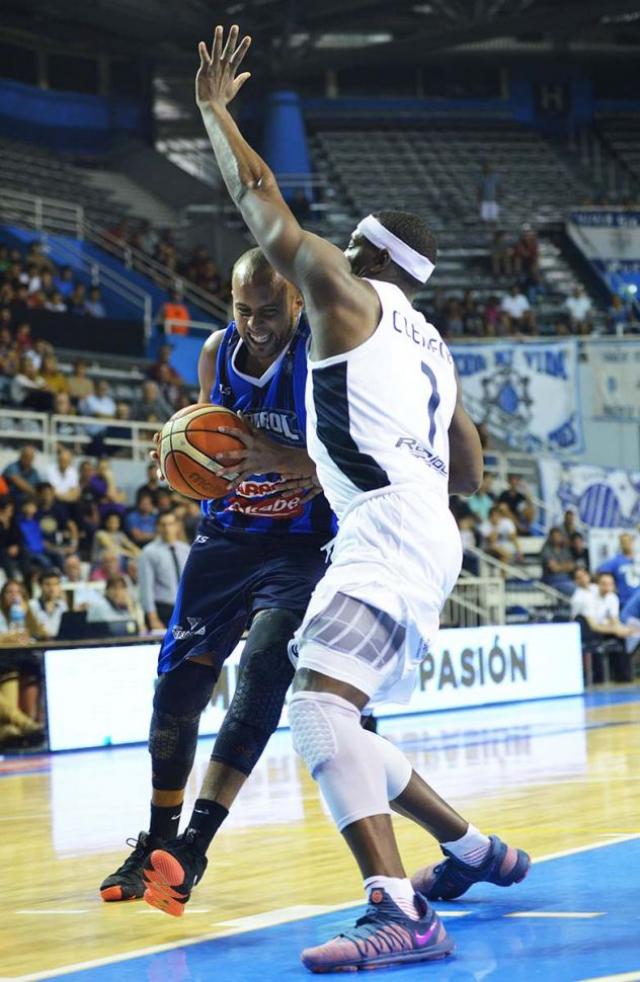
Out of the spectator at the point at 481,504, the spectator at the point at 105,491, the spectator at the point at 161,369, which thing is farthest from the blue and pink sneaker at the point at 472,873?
the spectator at the point at 161,369

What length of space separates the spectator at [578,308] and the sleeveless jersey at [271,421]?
896 inches

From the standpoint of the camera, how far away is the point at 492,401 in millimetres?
24188

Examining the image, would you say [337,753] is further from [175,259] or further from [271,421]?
[175,259]

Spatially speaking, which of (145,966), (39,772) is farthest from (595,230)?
(145,966)

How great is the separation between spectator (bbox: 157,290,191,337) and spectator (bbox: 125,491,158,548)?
7985mm

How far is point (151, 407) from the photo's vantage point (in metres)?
20.4

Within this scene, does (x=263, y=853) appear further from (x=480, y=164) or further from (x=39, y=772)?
(x=480, y=164)

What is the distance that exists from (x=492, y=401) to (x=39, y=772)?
1472 centimetres

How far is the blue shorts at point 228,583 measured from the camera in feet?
17.3

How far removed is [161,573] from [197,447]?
8.81m

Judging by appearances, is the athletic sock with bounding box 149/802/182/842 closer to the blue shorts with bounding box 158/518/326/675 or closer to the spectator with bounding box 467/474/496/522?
the blue shorts with bounding box 158/518/326/675

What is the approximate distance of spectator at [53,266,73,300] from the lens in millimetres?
24272

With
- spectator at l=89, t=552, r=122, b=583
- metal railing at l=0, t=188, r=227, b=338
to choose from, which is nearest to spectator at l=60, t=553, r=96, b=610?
spectator at l=89, t=552, r=122, b=583

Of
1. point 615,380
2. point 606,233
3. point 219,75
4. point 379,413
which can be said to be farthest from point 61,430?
point 606,233
